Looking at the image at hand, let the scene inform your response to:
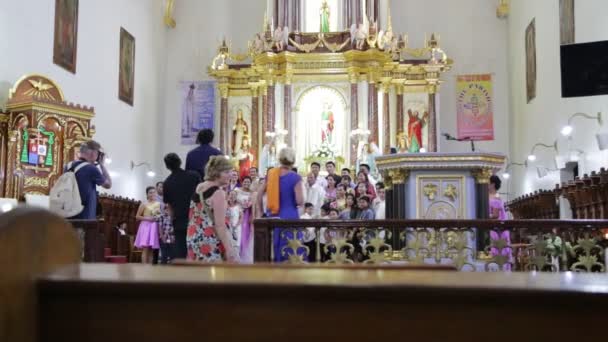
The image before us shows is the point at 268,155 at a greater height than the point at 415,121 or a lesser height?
lesser

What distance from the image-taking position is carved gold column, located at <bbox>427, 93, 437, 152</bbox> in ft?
57.4

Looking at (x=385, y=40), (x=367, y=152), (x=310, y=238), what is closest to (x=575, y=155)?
(x=367, y=152)

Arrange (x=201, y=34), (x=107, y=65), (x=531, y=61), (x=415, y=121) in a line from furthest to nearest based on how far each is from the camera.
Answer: (x=201, y=34)
(x=415, y=121)
(x=531, y=61)
(x=107, y=65)

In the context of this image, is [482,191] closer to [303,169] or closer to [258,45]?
[303,169]

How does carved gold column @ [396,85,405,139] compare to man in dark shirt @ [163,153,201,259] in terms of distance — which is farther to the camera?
carved gold column @ [396,85,405,139]

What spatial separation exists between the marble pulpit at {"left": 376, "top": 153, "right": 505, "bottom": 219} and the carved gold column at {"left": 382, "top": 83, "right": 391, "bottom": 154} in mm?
9932

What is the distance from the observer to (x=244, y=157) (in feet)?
57.9

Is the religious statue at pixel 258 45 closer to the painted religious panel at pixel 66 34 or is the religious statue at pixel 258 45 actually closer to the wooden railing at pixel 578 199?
the painted religious panel at pixel 66 34

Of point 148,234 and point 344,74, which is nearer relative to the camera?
point 148,234

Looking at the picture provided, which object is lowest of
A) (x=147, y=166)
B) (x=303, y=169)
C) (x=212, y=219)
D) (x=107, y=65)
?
(x=212, y=219)

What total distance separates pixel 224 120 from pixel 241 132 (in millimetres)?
561

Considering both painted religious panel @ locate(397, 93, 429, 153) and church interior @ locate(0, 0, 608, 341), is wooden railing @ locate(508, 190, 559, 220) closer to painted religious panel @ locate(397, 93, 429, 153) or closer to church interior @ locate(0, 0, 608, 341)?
church interior @ locate(0, 0, 608, 341)

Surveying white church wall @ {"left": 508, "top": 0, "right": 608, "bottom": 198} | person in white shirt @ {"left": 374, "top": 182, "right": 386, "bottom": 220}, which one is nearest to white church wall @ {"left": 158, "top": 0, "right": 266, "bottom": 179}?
white church wall @ {"left": 508, "top": 0, "right": 608, "bottom": 198}

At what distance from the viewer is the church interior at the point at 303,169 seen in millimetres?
1212
